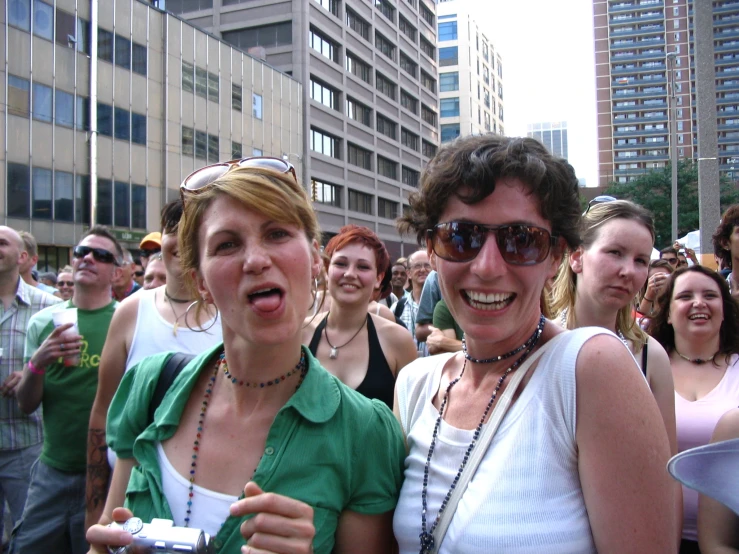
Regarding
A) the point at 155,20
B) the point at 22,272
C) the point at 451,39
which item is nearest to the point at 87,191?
the point at 155,20

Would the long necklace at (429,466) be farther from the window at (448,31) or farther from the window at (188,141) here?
the window at (448,31)

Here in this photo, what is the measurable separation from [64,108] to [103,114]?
192cm

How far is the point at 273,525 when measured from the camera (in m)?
1.48

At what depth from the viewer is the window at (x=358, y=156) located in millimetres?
50188

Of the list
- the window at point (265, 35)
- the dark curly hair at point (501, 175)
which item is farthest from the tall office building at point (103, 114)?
the dark curly hair at point (501, 175)

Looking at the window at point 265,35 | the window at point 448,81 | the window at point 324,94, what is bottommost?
the window at point 324,94

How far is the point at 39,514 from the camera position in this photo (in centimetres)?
370

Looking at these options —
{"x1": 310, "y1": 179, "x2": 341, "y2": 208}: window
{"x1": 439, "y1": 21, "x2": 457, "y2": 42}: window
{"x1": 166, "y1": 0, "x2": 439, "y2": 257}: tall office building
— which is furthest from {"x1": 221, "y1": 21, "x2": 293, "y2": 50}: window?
{"x1": 439, "y1": 21, "x2": 457, "y2": 42}: window

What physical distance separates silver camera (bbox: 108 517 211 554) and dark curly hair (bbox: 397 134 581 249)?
3.90 feet

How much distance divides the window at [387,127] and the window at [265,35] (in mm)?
13169

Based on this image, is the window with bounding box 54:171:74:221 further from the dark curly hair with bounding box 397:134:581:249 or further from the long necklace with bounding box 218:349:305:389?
the dark curly hair with bounding box 397:134:581:249

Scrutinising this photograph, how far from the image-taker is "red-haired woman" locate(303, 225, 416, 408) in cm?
391

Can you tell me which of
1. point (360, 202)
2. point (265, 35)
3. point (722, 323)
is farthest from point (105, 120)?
point (722, 323)

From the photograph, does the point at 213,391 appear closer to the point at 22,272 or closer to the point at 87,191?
the point at 22,272
